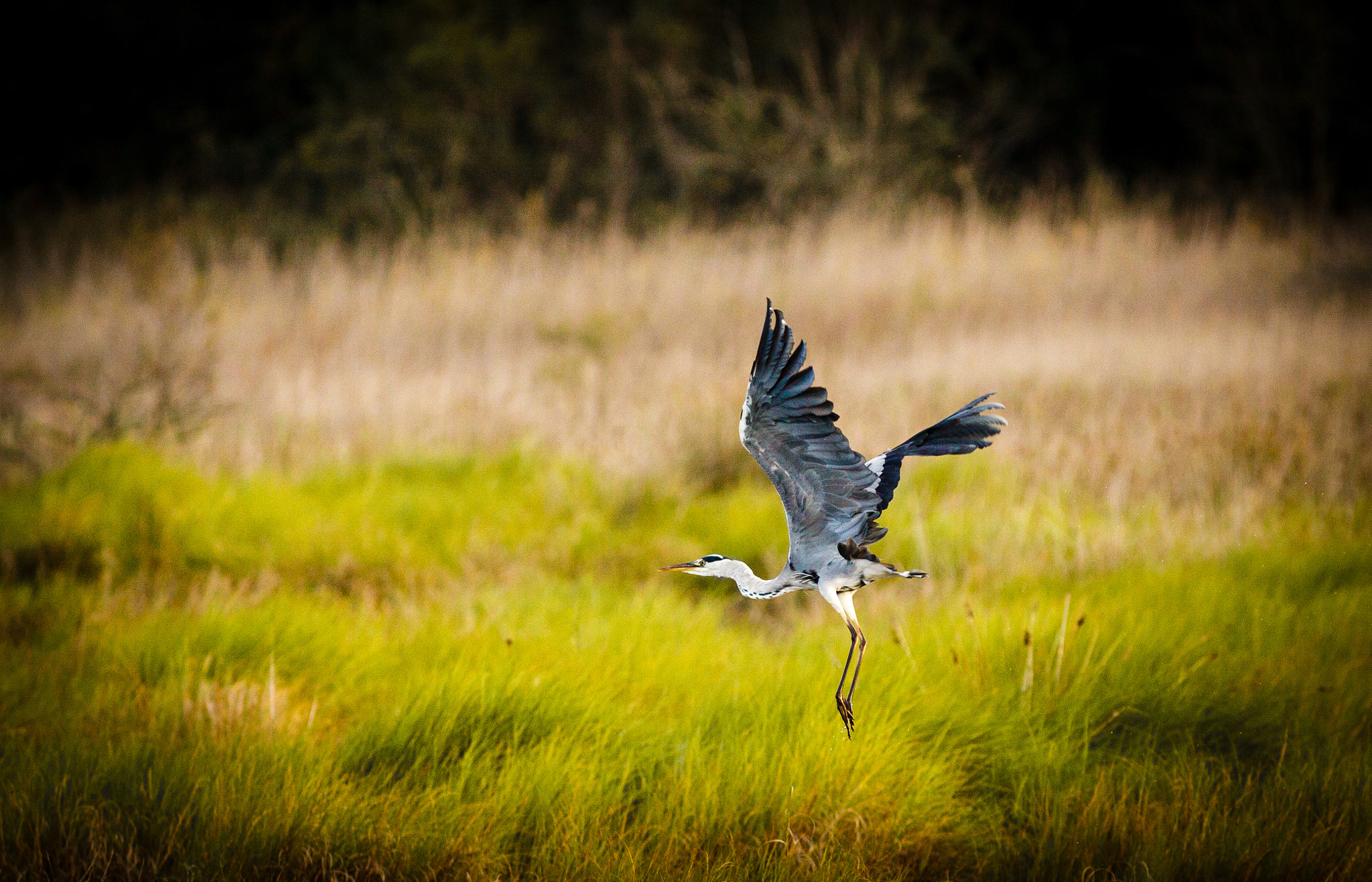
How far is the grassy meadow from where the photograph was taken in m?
2.19

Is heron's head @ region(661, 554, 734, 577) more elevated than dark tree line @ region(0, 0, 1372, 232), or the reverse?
dark tree line @ region(0, 0, 1372, 232)

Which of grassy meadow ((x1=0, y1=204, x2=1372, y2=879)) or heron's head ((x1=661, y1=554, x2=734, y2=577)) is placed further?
grassy meadow ((x1=0, y1=204, x2=1372, y2=879))

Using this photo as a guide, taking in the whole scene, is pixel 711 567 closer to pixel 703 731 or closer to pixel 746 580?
pixel 746 580

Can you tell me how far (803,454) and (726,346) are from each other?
5.99 m

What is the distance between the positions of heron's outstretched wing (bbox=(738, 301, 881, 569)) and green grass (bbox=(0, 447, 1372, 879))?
3.07 feet

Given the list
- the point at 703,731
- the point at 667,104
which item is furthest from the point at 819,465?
the point at 667,104

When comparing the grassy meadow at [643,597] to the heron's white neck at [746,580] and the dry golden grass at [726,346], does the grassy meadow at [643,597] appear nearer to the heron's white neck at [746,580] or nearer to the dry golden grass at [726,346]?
the dry golden grass at [726,346]

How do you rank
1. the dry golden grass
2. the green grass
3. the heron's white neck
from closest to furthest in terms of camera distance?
the heron's white neck
the green grass
the dry golden grass

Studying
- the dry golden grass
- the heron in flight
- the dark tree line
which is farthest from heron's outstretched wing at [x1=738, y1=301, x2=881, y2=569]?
the dark tree line

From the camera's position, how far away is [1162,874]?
2.07 m

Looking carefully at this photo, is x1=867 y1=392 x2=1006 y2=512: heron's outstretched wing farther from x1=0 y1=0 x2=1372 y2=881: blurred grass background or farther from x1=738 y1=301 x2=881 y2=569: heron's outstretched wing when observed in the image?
x1=0 y1=0 x2=1372 y2=881: blurred grass background

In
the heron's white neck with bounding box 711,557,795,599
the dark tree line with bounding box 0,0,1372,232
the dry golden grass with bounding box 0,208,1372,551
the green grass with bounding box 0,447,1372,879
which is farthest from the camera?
the dark tree line with bounding box 0,0,1372,232

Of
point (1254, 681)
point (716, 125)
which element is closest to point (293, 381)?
point (1254, 681)

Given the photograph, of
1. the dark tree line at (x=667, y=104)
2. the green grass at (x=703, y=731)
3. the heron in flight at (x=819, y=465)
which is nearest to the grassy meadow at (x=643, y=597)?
the green grass at (x=703, y=731)
